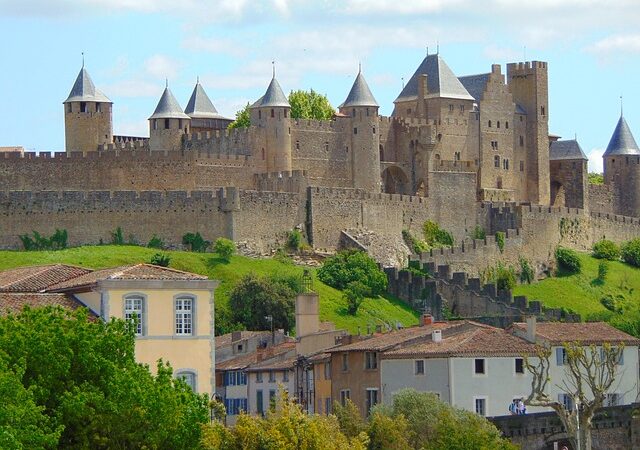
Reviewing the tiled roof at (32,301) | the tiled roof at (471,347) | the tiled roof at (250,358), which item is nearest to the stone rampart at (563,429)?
the tiled roof at (471,347)

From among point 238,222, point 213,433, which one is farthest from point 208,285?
point 238,222

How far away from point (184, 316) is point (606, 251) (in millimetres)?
74197

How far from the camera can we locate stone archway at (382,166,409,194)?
125625 millimetres

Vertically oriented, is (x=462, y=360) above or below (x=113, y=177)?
below

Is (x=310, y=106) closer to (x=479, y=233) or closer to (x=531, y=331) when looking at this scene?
(x=479, y=233)

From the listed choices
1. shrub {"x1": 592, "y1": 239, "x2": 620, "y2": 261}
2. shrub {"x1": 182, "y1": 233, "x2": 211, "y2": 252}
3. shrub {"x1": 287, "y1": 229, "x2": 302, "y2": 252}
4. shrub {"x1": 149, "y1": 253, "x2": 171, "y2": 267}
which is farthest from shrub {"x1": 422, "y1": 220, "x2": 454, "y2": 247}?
shrub {"x1": 149, "y1": 253, "x2": 171, "y2": 267}

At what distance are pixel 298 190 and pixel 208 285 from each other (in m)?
55.3

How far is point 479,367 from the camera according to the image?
226 ft

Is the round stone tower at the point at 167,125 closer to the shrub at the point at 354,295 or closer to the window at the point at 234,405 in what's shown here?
the shrub at the point at 354,295

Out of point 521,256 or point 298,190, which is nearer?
point 298,190

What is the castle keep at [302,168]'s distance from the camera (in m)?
110

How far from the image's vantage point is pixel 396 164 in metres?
126

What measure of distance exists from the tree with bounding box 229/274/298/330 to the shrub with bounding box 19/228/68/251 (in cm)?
1240

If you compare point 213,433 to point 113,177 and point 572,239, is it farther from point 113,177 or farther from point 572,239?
point 572,239
